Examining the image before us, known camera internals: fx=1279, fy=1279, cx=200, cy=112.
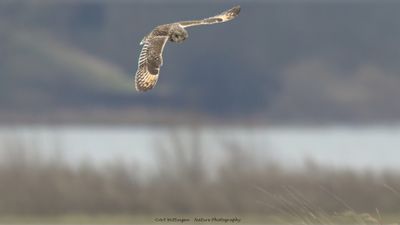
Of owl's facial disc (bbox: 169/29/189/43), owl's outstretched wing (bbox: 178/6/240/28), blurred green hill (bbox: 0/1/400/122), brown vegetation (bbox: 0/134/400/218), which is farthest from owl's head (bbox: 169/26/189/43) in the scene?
blurred green hill (bbox: 0/1/400/122)

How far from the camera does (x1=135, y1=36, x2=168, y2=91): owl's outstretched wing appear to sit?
25.0 feet

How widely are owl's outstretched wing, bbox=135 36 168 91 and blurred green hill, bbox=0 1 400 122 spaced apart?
33.8 meters

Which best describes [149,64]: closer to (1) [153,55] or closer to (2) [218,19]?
(1) [153,55]

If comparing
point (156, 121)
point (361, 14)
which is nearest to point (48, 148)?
point (156, 121)

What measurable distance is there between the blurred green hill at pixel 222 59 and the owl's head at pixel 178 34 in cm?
3417

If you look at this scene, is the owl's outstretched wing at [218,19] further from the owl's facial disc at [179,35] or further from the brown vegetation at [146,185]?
the brown vegetation at [146,185]

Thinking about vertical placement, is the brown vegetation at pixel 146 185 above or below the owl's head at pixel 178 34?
below

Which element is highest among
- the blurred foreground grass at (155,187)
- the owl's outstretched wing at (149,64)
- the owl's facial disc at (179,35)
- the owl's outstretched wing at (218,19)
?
the owl's outstretched wing at (218,19)

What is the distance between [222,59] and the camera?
59719mm

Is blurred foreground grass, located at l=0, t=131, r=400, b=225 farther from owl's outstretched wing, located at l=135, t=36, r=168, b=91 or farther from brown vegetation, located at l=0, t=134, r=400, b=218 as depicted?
owl's outstretched wing, located at l=135, t=36, r=168, b=91

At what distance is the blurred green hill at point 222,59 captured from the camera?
1889 inches

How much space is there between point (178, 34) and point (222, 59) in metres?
52.4

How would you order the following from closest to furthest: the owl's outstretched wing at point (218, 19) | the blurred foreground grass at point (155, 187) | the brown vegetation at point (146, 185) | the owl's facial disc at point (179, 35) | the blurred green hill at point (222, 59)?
1. the owl's facial disc at point (179, 35)
2. the owl's outstretched wing at point (218, 19)
3. the blurred foreground grass at point (155, 187)
4. the brown vegetation at point (146, 185)
5. the blurred green hill at point (222, 59)

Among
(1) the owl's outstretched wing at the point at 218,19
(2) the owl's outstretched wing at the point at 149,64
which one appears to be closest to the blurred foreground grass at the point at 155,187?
(1) the owl's outstretched wing at the point at 218,19
